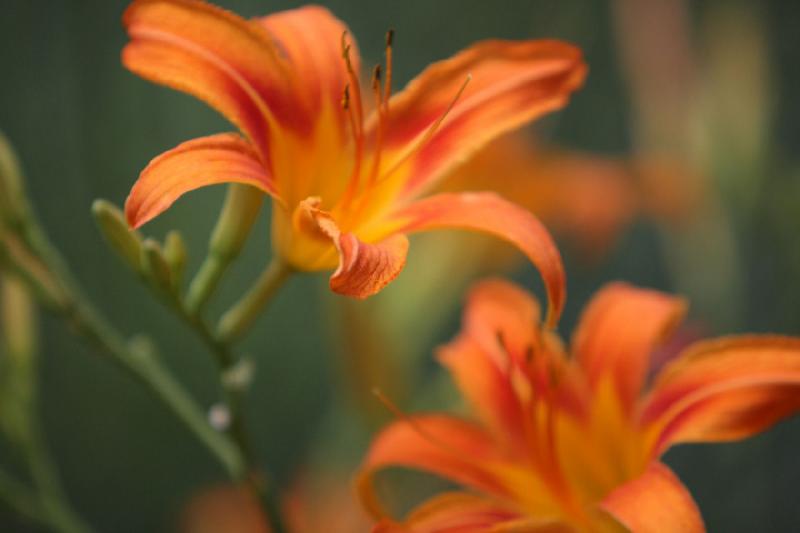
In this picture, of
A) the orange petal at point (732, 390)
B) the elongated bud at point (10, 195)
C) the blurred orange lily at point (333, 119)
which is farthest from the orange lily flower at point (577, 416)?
the elongated bud at point (10, 195)

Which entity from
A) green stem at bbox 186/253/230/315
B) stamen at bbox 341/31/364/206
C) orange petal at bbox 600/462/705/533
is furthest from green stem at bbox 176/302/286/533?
orange petal at bbox 600/462/705/533

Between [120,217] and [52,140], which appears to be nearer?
[120,217]

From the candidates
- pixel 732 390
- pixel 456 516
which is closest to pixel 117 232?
pixel 456 516

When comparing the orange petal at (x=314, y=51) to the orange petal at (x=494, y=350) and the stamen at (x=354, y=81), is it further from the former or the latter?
the orange petal at (x=494, y=350)

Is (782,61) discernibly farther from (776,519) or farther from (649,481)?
(649,481)

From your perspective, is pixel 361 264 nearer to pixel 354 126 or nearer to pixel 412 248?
pixel 354 126

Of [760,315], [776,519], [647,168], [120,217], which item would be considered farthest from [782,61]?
[120,217]
